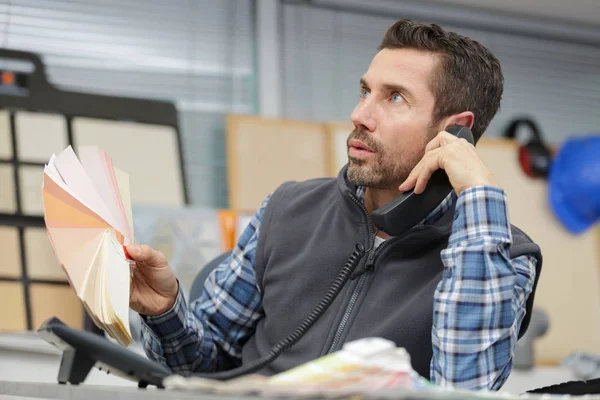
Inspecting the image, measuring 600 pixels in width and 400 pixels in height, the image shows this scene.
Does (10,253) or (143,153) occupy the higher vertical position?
(143,153)

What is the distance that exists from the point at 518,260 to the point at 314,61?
8.38ft

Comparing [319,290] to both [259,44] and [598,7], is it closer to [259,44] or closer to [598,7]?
[259,44]

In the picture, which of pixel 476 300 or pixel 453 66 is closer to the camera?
pixel 476 300

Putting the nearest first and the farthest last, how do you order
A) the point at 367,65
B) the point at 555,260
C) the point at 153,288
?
the point at 153,288, the point at 555,260, the point at 367,65

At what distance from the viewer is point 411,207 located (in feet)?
4.25

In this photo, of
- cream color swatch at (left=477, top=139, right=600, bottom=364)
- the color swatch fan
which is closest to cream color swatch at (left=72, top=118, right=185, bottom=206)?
cream color swatch at (left=477, top=139, right=600, bottom=364)

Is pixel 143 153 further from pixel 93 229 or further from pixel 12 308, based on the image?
pixel 93 229

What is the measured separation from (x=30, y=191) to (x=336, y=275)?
1765mm

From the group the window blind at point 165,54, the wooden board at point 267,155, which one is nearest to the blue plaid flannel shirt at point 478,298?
the wooden board at point 267,155

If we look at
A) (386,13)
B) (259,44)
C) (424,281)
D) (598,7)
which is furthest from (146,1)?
(424,281)

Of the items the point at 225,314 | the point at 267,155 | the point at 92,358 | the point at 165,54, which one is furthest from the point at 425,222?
the point at 165,54

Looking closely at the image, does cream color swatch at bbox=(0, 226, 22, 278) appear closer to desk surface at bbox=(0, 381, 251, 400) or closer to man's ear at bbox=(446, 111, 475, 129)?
man's ear at bbox=(446, 111, 475, 129)

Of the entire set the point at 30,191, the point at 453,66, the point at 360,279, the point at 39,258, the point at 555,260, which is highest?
the point at 453,66

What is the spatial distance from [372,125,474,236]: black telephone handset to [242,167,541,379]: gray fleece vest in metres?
0.04
